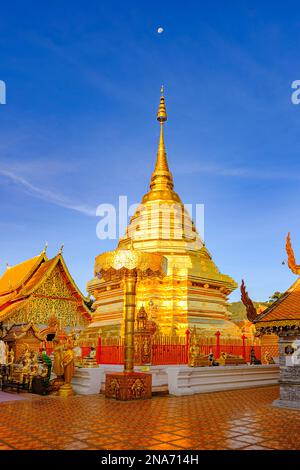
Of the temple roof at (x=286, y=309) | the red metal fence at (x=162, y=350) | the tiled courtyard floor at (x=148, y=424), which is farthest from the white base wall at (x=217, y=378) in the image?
the temple roof at (x=286, y=309)

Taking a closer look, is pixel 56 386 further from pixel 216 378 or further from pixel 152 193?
pixel 152 193

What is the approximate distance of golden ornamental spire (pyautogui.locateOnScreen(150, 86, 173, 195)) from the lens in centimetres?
2717

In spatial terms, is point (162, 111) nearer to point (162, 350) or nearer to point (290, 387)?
point (162, 350)

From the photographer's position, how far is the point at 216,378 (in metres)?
14.4

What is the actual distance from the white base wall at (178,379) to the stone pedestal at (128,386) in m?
1.10

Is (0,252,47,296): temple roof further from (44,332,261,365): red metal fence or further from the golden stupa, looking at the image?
(44,332,261,365): red metal fence

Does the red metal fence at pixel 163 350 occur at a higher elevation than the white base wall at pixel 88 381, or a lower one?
higher

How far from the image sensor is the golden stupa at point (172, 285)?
20.6m

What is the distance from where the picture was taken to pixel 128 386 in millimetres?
11391

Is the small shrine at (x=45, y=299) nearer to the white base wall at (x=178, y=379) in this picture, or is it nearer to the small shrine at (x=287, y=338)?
the white base wall at (x=178, y=379)

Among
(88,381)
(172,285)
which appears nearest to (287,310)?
(88,381)

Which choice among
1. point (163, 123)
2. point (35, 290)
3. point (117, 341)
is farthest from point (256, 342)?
point (163, 123)

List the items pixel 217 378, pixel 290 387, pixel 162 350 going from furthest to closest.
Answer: pixel 217 378 → pixel 162 350 → pixel 290 387

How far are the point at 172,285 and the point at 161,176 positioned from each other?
8453mm
